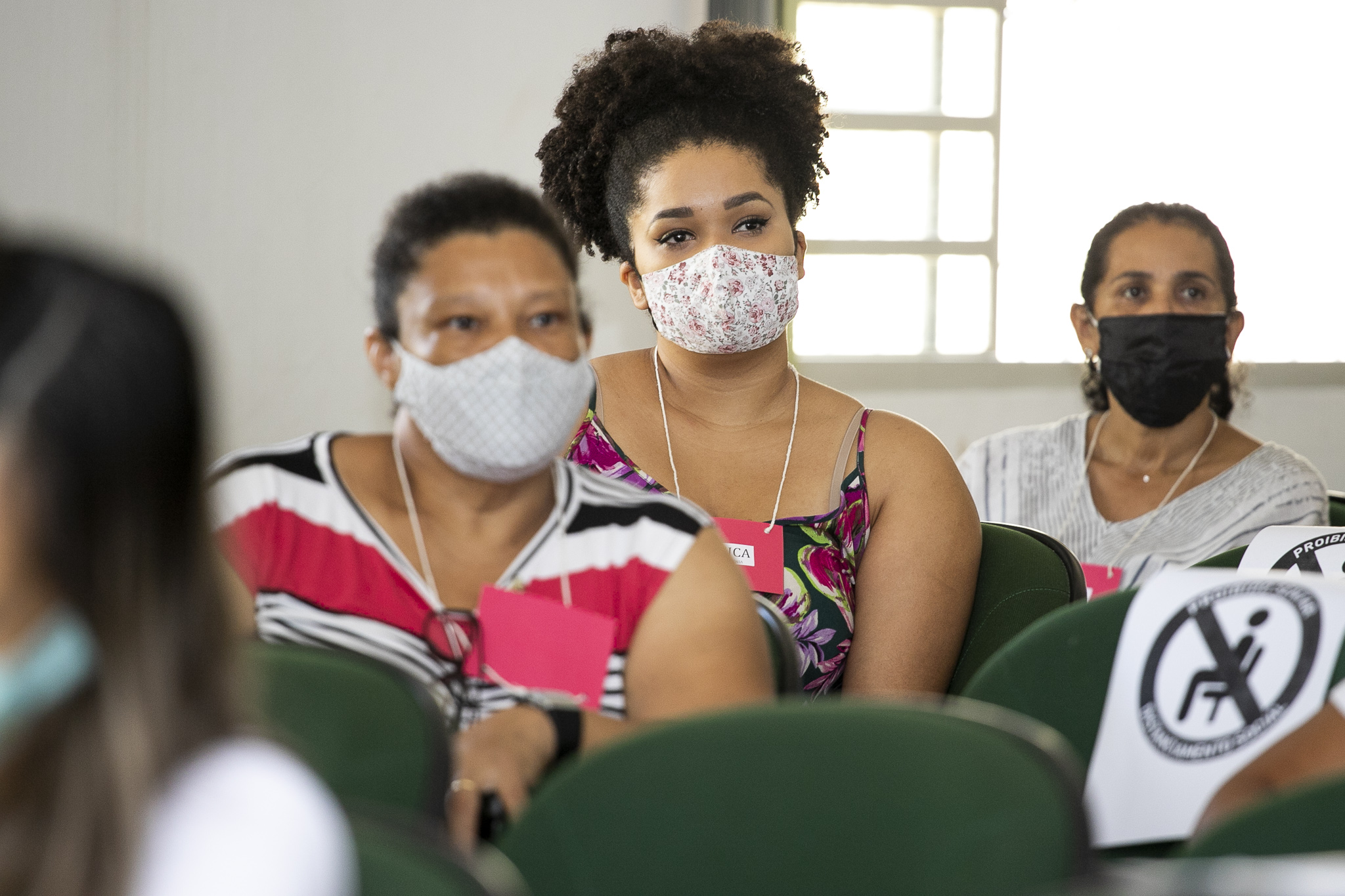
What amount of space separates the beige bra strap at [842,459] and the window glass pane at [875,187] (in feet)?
9.38

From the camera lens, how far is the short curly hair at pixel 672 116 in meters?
2.32

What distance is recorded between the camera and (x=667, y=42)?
2445mm

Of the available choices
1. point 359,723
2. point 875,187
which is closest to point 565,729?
point 359,723

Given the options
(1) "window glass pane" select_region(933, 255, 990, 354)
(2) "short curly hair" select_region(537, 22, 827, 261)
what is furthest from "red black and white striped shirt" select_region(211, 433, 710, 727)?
(1) "window glass pane" select_region(933, 255, 990, 354)

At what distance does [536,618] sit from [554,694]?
0.10 meters

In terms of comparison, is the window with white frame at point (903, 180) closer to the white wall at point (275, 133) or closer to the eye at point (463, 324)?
the white wall at point (275, 133)

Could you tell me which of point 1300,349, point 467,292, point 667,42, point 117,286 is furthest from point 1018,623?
point 1300,349

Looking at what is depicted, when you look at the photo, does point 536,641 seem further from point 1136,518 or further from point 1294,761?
point 1136,518

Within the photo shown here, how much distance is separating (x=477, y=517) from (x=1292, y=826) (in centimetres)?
104

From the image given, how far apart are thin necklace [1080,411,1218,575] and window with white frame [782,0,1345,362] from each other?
2.03 metres

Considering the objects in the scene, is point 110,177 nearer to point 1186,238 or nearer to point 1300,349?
point 1186,238

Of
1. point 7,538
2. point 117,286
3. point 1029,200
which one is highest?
point 1029,200

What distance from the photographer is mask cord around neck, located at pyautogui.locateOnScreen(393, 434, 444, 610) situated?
158 centimetres

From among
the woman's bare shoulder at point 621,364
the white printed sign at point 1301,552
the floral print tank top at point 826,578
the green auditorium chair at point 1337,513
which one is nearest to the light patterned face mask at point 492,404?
the floral print tank top at point 826,578
